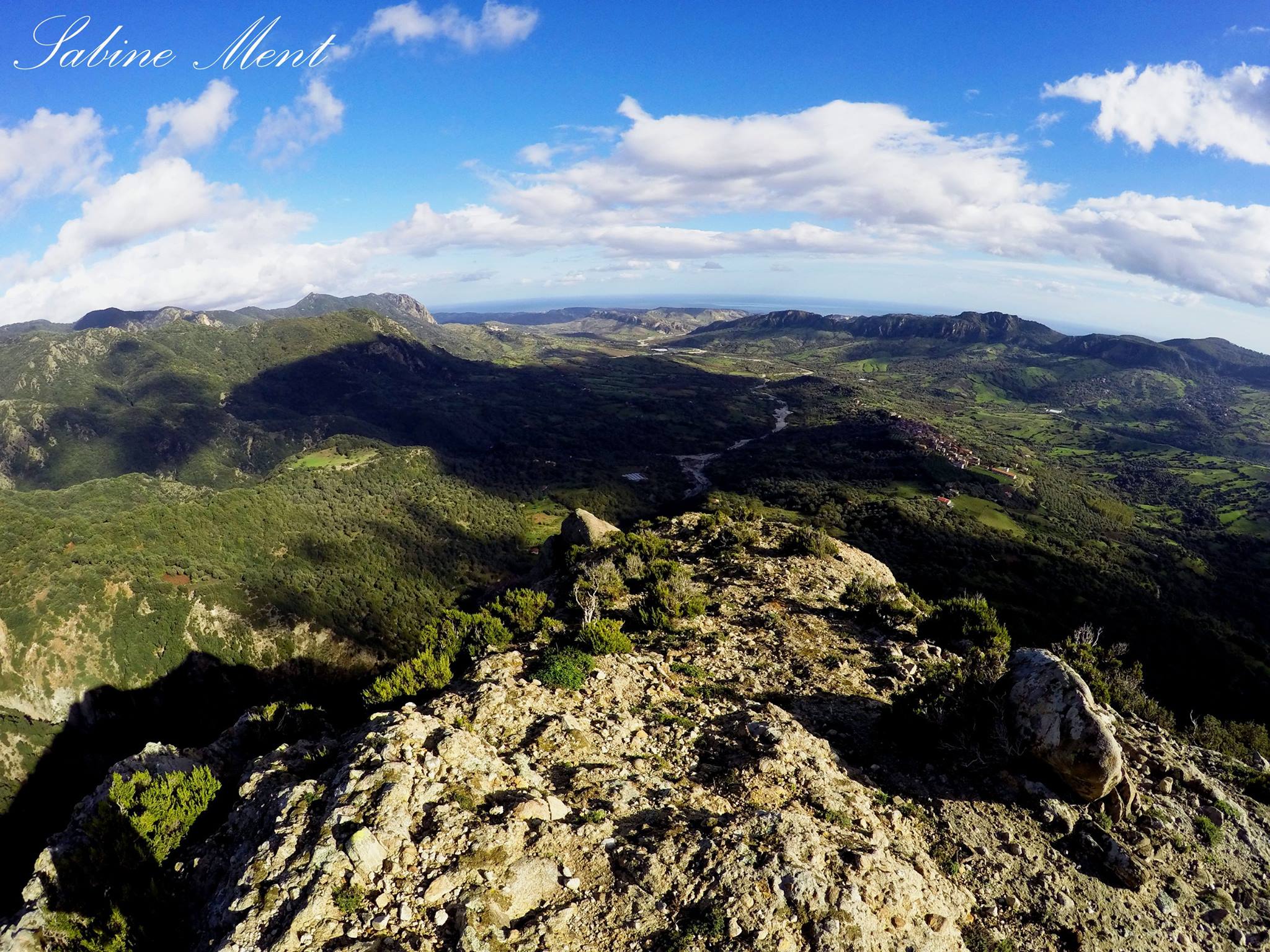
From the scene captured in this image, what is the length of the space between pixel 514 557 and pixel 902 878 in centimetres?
11304

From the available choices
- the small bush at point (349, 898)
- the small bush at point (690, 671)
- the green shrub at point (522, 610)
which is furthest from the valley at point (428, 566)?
the small bush at point (349, 898)

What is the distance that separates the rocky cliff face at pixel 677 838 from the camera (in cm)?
1022

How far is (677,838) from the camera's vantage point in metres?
12.0

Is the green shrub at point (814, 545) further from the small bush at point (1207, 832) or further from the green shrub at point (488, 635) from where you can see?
the small bush at point (1207, 832)

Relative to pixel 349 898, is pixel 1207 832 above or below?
below

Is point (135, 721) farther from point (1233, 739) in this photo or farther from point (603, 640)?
point (1233, 739)

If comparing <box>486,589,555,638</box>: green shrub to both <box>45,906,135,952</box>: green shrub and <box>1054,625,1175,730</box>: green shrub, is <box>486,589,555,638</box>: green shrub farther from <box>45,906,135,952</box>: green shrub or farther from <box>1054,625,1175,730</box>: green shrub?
<box>1054,625,1175,730</box>: green shrub

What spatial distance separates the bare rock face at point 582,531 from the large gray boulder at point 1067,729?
27.1 m

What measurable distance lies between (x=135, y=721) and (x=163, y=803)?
271ft

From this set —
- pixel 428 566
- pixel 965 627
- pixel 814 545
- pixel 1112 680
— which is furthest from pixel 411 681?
pixel 428 566

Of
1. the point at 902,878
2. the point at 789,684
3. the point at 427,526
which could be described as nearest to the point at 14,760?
the point at 427,526

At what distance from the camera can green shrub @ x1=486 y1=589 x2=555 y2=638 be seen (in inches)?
1030

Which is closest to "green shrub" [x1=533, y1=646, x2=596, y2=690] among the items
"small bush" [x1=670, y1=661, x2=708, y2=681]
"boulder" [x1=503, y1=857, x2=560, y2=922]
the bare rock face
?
"small bush" [x1=670, y1=661, x2=708, y2=681]

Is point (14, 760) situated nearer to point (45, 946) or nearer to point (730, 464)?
point (45, 946)
